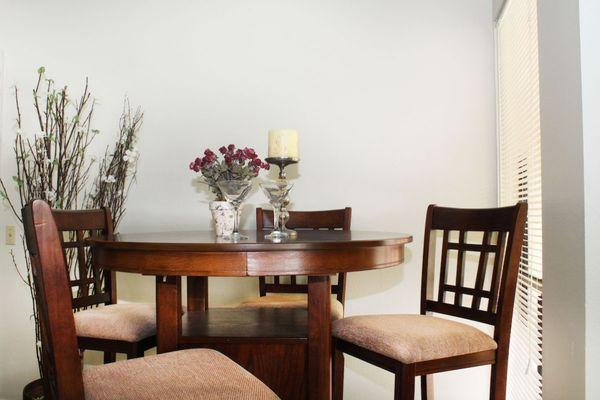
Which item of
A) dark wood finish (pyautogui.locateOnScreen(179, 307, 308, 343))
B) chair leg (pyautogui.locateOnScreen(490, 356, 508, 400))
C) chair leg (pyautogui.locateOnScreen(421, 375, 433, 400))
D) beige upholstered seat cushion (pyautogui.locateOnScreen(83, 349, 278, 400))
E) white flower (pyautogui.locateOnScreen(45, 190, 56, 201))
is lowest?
chair leg (pyautogui.locateOnScreen(421, 375, 433, 400))

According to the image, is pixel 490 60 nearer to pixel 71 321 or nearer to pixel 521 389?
pixel 521 389

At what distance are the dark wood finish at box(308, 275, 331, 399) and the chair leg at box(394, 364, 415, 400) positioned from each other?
25cm

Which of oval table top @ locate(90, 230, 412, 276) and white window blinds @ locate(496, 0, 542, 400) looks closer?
oval table top @ locate(90, 230, 412, 276)

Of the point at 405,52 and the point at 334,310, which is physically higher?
the point at 405,52

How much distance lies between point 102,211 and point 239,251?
102 cm

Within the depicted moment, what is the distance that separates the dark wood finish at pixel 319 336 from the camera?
5.32 feet

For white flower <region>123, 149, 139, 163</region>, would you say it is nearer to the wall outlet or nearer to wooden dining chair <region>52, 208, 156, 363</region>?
wooden dining chair <region>52, 208, 156, 363</region>

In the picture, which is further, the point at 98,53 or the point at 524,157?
the point at 98,53

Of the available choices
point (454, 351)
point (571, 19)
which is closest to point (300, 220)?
point (454, 351)

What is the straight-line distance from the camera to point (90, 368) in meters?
1.24

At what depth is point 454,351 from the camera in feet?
5.15

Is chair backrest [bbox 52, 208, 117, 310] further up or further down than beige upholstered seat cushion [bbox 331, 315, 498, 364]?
further up

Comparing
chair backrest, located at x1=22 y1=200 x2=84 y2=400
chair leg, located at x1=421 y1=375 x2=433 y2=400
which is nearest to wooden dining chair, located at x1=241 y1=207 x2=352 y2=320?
chair leg, located at x1=421 y1=375 x2=433 y2=400

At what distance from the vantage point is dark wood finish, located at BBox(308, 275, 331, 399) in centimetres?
162
